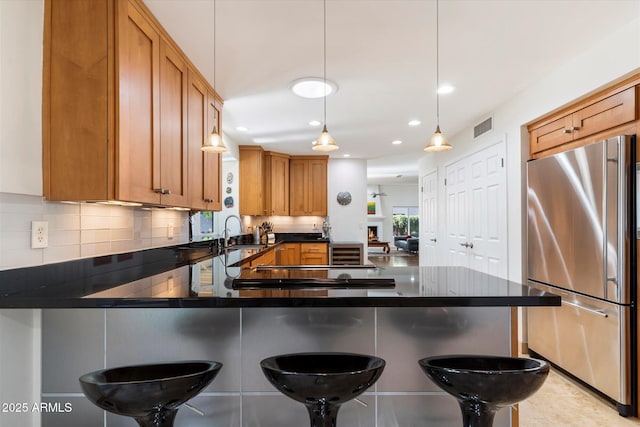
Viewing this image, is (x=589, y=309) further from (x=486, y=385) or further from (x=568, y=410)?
(x=486, y=385)

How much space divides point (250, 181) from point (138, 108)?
388cm

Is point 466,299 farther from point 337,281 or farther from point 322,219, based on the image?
point 322,219

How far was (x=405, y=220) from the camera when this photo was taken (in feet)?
43.7

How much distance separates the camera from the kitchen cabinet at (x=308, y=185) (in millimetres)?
6562

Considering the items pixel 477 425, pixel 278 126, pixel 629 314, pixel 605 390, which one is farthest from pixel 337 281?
pixel 278 126

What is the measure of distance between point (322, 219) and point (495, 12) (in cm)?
514

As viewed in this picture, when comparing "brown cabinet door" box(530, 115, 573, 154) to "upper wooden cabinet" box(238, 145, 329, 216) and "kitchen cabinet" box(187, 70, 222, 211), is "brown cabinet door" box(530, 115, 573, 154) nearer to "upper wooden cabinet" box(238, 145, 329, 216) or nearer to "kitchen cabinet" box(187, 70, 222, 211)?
"kitchen cabinet" box(187, 70, 222, 211)

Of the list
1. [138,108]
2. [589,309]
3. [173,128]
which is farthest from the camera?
[589,309]

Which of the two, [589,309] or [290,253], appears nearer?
[589,309]

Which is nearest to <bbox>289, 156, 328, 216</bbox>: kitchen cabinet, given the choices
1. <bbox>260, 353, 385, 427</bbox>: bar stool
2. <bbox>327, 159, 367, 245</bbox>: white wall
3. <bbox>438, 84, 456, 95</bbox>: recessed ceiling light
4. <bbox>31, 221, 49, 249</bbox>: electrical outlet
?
<bbox>327, 159, 367, 245</bbox>: white wall

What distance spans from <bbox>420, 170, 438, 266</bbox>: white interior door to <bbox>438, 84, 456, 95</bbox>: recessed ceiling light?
8.63 ft

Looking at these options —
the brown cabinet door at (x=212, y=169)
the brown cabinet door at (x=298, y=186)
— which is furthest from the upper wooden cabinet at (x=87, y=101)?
the brown cabinet door at (x=298, y=186)

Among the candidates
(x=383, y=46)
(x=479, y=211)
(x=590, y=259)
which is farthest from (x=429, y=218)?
(x=383, y=46)

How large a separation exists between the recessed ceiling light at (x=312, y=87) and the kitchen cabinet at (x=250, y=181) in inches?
104
